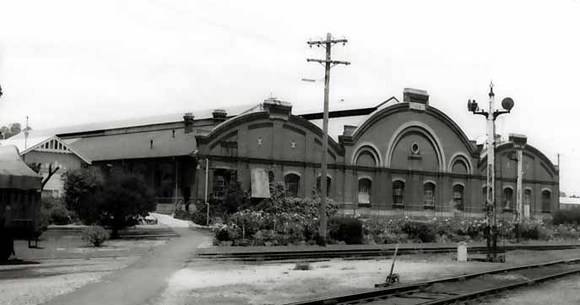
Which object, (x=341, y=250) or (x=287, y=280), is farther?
(x=341, y=250)

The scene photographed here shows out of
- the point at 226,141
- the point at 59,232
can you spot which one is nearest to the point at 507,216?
the point at 226,141

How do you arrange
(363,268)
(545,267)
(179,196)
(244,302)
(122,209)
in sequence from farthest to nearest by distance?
(179,196) < (122,209) < (545,267) < (363,268) < (244,302)

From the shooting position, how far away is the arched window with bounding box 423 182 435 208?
194 feet

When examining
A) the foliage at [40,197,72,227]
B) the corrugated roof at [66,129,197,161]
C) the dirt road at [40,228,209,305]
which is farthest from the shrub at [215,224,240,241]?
the corrugated roof at [66,129,197,161]

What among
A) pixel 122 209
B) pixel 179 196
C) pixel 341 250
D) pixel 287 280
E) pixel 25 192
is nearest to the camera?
pixel 287 280

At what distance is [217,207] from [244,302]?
30.2m

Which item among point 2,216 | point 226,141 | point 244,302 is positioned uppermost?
point 226,141

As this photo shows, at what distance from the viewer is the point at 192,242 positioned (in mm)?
29750

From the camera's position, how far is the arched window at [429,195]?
194ft

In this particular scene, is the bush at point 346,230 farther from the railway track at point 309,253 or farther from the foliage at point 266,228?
the railway track at point 309,253

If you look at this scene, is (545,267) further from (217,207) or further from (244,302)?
(217,207)

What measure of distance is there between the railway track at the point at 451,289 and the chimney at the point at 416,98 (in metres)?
36.2

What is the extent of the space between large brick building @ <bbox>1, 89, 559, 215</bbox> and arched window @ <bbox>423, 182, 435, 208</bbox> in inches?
3.6

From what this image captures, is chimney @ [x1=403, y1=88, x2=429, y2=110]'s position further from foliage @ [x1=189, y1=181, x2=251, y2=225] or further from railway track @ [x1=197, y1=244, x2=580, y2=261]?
railway track @ [x1=197, y1=244, x2=580, y2=261]
